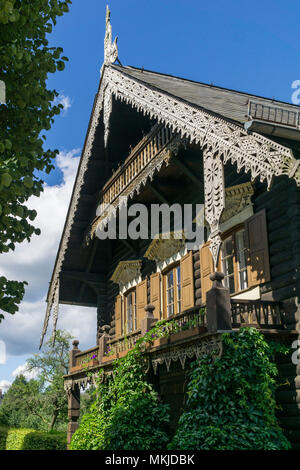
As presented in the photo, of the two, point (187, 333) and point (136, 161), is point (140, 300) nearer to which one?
point (136, 161)

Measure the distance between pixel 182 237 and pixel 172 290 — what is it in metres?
1.60

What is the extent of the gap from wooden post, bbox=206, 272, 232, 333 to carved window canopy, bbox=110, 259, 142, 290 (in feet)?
22.8

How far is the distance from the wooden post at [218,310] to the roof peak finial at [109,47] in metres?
8.81

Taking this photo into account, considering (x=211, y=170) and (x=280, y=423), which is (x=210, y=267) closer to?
(x=211, y=170)

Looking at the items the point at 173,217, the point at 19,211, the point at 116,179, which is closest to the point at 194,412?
the point at 19,211

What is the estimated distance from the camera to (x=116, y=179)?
15.0m

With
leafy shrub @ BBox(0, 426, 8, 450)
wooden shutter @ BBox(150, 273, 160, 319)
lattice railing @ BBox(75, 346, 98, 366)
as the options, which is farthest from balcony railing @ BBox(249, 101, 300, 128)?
leafy shrub @ BBox(0, 426, 8, 450)

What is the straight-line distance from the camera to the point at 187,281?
40.9 ft

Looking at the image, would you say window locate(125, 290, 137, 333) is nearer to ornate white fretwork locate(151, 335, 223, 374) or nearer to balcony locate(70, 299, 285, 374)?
balcony locate(70, 299, 285, 374)

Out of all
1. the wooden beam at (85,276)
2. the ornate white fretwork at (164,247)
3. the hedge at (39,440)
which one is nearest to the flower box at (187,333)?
the ornate white fretwork at (164,247)

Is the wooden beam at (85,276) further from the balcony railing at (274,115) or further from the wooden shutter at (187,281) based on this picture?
the balcony railing at (274,115)

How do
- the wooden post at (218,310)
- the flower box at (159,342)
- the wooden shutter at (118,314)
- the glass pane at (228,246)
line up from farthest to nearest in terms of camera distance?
the wooden shutter at (118,314)
the glass pane at (228,246)
the flower box at (159,342)
the wooden post at (218,310)

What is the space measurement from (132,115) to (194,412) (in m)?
10.1

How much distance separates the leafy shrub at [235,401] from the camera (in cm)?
783
